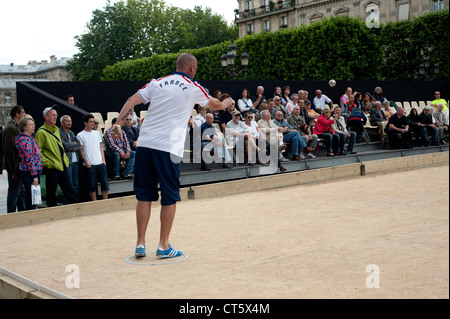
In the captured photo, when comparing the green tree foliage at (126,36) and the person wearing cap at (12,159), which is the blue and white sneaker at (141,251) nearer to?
the person wearing cap at (12,159)

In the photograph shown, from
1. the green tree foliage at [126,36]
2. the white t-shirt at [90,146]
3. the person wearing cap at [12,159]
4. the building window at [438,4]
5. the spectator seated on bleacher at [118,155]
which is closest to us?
the person wearing cap at [12,159]

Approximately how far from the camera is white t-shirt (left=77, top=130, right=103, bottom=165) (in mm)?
8602

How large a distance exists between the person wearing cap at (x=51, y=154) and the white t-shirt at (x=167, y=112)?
369 cm

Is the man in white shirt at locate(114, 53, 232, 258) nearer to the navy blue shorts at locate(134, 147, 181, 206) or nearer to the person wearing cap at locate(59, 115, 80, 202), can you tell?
the navy blue shorts at locate(134, 147, 181, 206)

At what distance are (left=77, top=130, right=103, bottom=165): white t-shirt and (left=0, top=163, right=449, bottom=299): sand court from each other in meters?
1.11

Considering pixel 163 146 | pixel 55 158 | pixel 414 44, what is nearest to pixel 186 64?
pixel 163 146

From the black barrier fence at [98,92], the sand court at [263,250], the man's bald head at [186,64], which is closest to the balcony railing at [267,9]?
the black barrier fence at [98,92]

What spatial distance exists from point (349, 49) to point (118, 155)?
2397 centimetres

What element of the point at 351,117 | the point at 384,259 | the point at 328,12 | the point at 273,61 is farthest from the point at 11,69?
the point at 384,259

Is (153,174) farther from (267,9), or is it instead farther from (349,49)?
(267,9)

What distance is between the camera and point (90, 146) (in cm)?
861

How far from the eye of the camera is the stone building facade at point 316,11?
40688 mm

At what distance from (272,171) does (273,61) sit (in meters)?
24.4

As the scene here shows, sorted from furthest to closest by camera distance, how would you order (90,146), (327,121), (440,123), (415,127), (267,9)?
(267,9) → (440,123) → (415,127) → (327,121) → (90,146)
